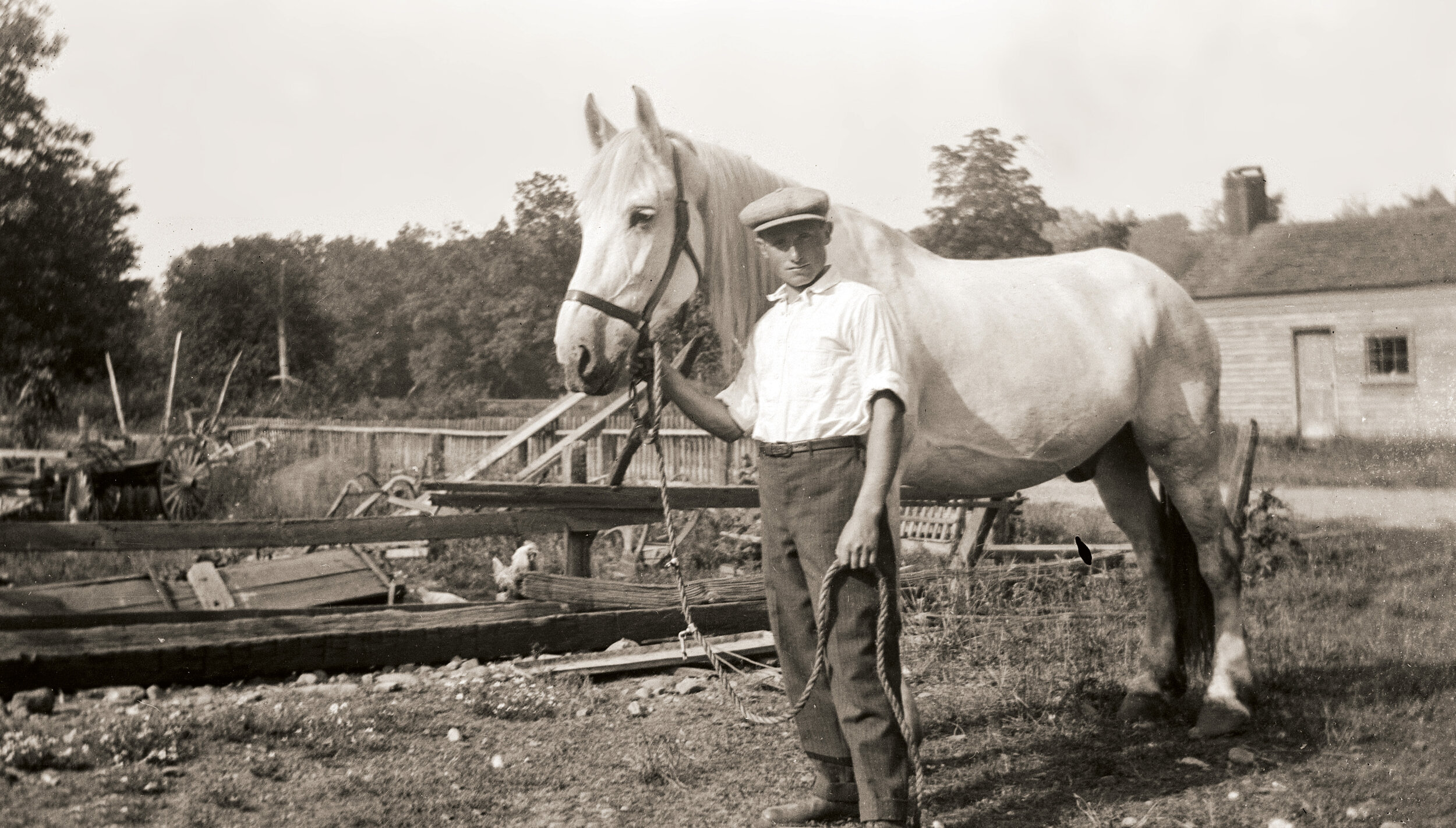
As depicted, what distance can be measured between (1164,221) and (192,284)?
37.3 m

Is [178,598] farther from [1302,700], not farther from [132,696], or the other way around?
[1302,700]

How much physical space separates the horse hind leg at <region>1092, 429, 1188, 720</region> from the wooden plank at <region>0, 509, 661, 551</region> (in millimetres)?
2771

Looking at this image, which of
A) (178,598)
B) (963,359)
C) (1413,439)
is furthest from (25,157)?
(1413,439)

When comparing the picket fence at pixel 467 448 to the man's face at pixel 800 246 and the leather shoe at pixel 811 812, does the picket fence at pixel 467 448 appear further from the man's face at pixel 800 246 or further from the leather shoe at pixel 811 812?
the man's face at pixel 800 246

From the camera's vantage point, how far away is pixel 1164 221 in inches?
1638

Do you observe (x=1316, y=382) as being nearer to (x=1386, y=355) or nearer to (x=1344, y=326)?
(x=1344, y=326)

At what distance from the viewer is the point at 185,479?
50.8 ft

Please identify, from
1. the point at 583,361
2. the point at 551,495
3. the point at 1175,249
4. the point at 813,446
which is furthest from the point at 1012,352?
the point at 1175,249

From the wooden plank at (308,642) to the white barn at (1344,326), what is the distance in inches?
772

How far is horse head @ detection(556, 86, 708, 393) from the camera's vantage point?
3258 mm

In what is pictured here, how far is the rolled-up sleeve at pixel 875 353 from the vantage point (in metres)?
2.96

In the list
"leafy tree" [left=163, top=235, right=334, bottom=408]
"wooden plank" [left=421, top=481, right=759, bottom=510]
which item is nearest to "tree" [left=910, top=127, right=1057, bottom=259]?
"wooden plank" [left=421, top=481, right=759, bottom=510]

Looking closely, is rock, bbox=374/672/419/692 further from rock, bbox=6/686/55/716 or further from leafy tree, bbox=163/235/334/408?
leafy tree, bbox=163/235/334/408

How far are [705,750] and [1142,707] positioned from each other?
79.4 inches
